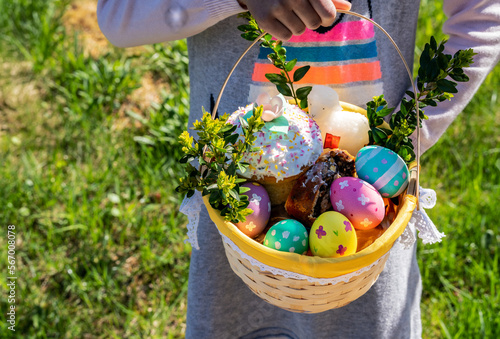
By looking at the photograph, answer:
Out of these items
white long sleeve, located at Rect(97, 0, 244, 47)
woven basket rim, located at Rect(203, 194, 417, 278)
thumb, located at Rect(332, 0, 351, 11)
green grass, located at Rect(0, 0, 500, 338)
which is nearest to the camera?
woven basket rim, located at Rect(203, 194, 417, 278)

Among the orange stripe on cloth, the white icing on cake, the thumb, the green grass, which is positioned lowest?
the green grass

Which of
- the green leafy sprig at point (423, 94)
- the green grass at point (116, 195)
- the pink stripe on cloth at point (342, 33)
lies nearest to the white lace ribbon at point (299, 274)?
the green leafy sprig at point (423, 94)

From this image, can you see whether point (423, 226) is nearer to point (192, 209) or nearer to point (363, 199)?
point (363, 199)

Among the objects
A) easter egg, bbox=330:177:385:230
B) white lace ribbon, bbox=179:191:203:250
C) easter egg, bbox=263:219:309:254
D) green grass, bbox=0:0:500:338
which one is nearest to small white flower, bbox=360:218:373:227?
easter egg, bbox=330:177:385:230

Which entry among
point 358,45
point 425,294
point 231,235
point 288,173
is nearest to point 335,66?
point 358,45

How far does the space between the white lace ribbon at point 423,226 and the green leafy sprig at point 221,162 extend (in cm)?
32

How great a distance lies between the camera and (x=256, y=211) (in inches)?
33.3

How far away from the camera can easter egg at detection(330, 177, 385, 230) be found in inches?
32.8

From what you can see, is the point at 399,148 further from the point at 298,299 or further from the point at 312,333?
the point at 312,333

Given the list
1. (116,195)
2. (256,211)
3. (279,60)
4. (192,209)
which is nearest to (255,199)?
(256,211)

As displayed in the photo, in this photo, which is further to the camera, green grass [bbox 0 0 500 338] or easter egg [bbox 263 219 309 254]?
green grass [bbox 0 0 500 338]

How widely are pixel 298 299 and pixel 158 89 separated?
1830mm

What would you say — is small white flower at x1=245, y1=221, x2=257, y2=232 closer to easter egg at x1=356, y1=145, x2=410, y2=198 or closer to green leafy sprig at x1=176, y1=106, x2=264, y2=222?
green leafy sprig at x1=176, y1=106, x2=264, y2=222

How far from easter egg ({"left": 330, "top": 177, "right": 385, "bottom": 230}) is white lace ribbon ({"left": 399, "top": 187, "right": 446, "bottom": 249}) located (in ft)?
0.23
